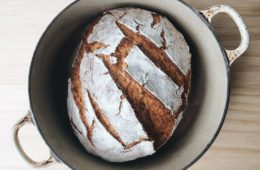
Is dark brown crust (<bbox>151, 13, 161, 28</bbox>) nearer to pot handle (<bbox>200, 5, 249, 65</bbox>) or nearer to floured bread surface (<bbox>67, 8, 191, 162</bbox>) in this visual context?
floured bread surface (<bbox>67, 8, 191, 162</bbox>)

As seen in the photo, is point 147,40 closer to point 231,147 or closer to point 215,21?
point 215,21

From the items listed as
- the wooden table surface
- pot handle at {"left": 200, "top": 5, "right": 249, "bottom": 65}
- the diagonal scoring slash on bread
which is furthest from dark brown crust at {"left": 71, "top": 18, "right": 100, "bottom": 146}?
pot handle at {"left": 200, "top": 5, "right": 249, "bottom": 65}

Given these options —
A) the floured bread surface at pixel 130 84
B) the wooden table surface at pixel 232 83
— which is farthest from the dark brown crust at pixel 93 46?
the wooden table surface at pixel 232 83

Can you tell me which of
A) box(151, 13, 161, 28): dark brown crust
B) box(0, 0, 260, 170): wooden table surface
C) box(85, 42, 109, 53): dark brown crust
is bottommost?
box(0, 0, 260, 170): wooden table surface

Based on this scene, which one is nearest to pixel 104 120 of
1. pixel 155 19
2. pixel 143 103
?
pixel 143 103

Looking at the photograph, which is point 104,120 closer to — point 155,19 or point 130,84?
point 130,84

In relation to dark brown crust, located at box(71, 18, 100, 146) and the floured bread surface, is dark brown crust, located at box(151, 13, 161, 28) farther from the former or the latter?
dark brown crust, located at box(71, 18, 100, 146)

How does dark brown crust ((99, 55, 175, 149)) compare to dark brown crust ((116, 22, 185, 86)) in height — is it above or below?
below

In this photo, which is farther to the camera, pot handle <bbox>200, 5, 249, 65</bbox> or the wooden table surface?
the wooden table surface
